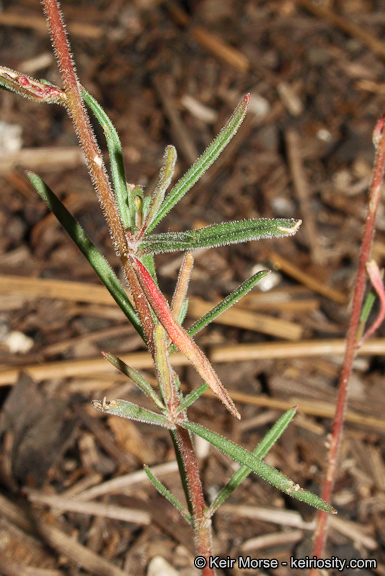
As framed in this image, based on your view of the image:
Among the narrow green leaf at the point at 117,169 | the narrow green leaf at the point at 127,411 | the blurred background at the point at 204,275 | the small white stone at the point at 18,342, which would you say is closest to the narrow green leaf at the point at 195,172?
the narrow green leaf at the point at 117,169

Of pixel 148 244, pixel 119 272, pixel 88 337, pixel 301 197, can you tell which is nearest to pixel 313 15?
pixel 301 197

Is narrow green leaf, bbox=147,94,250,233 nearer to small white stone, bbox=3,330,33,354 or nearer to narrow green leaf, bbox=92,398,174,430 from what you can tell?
narrow green leaf, bbox=92,398,174,430

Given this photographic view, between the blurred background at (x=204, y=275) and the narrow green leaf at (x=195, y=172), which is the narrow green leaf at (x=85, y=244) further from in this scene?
the blurred background at (x=204, y=275)

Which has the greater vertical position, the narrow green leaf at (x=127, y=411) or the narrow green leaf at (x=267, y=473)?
the narrow green leaf at (x=127, y=411)

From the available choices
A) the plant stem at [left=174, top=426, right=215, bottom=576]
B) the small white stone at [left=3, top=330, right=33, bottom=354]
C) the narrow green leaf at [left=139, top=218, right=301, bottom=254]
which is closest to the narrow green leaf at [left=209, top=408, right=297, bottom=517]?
the plant stem at [left=174, top=426, right=215, bottom=576]

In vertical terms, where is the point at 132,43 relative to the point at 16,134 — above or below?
above

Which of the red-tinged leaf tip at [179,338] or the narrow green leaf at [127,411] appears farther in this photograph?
the narrow green leaf at [127,411]

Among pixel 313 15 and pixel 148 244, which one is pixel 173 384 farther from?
pixel 313 15
